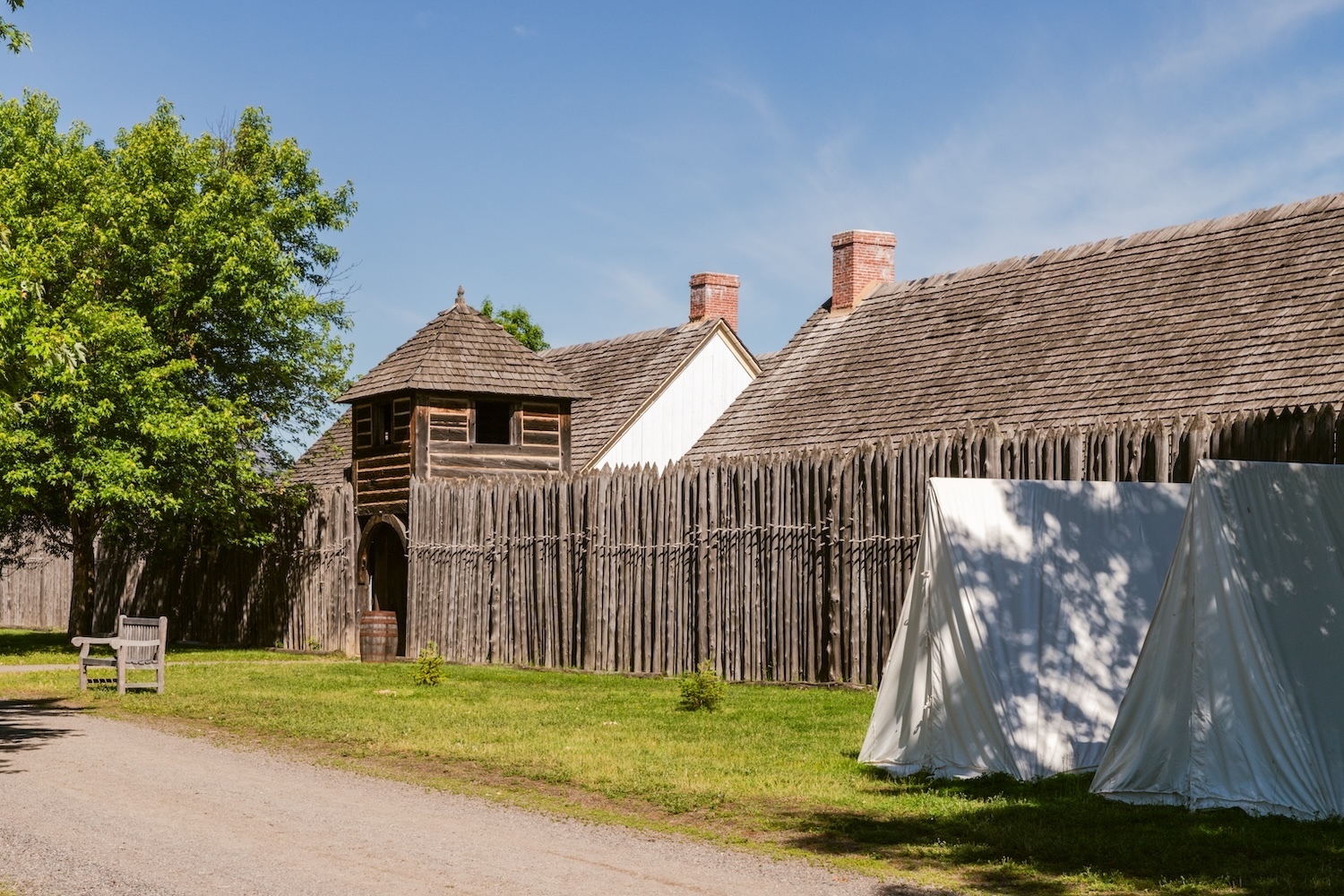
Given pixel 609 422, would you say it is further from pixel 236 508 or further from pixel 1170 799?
pixel 1170 799

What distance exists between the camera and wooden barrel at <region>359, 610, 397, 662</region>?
22547 millimetres

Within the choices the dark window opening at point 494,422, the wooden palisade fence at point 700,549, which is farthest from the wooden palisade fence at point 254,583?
the dark window opening at point 494,422

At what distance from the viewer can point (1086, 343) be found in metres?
20.7

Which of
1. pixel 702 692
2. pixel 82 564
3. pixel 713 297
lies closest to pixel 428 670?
pixel 702 692

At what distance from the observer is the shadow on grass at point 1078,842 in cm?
704

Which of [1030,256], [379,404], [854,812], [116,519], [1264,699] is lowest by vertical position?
[854,812]

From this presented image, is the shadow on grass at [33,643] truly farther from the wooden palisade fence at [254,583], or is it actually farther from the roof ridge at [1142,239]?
the roof ridge at [1142,239]

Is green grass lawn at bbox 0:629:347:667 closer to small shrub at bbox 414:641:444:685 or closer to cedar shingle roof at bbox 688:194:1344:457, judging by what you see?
small shrub at bbox 414:641:444:685

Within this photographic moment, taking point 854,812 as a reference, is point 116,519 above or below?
above

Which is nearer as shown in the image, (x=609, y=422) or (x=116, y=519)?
(x=116, y=519)

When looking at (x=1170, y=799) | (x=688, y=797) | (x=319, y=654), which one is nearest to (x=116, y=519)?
(x=319, y=654)

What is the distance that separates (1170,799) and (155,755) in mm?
7201

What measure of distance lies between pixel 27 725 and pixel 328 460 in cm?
2196

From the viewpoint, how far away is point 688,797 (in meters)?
9.31
